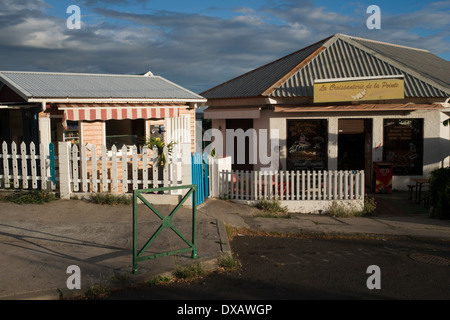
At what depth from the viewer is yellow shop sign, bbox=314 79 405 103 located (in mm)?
13594

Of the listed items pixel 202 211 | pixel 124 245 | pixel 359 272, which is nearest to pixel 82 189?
pixel 202 211

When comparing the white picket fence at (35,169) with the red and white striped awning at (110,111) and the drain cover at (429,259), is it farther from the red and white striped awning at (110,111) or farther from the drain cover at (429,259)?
the drain cover at (429,259)

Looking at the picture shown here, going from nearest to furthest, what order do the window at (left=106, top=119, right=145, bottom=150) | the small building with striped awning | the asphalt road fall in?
the asphalt road, the small building with striped awning, the window at (left=106, top=119, right=145, bottom=150)

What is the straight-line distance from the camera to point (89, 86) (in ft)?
40.4

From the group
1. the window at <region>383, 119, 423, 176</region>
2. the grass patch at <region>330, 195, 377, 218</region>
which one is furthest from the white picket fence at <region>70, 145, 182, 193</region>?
the window at <region>383, 119, 423, 176</region>

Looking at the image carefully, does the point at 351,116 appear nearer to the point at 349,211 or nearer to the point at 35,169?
the point at 349,211

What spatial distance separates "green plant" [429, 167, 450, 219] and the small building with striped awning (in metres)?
6.96

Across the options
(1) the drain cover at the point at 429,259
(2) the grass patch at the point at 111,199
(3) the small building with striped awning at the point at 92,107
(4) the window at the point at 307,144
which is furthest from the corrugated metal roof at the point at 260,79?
(1) the drain cover at the point at 429,259

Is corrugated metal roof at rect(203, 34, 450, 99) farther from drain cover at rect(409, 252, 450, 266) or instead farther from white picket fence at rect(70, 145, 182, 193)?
drain cover at rect(409, 252, 450, 266)

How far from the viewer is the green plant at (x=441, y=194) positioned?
10828mm

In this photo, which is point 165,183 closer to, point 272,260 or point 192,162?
point 192,162

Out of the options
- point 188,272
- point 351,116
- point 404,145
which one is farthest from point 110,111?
point 404,145

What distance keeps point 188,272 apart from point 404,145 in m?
11.4

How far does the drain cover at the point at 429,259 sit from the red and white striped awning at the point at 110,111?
7444 mm
